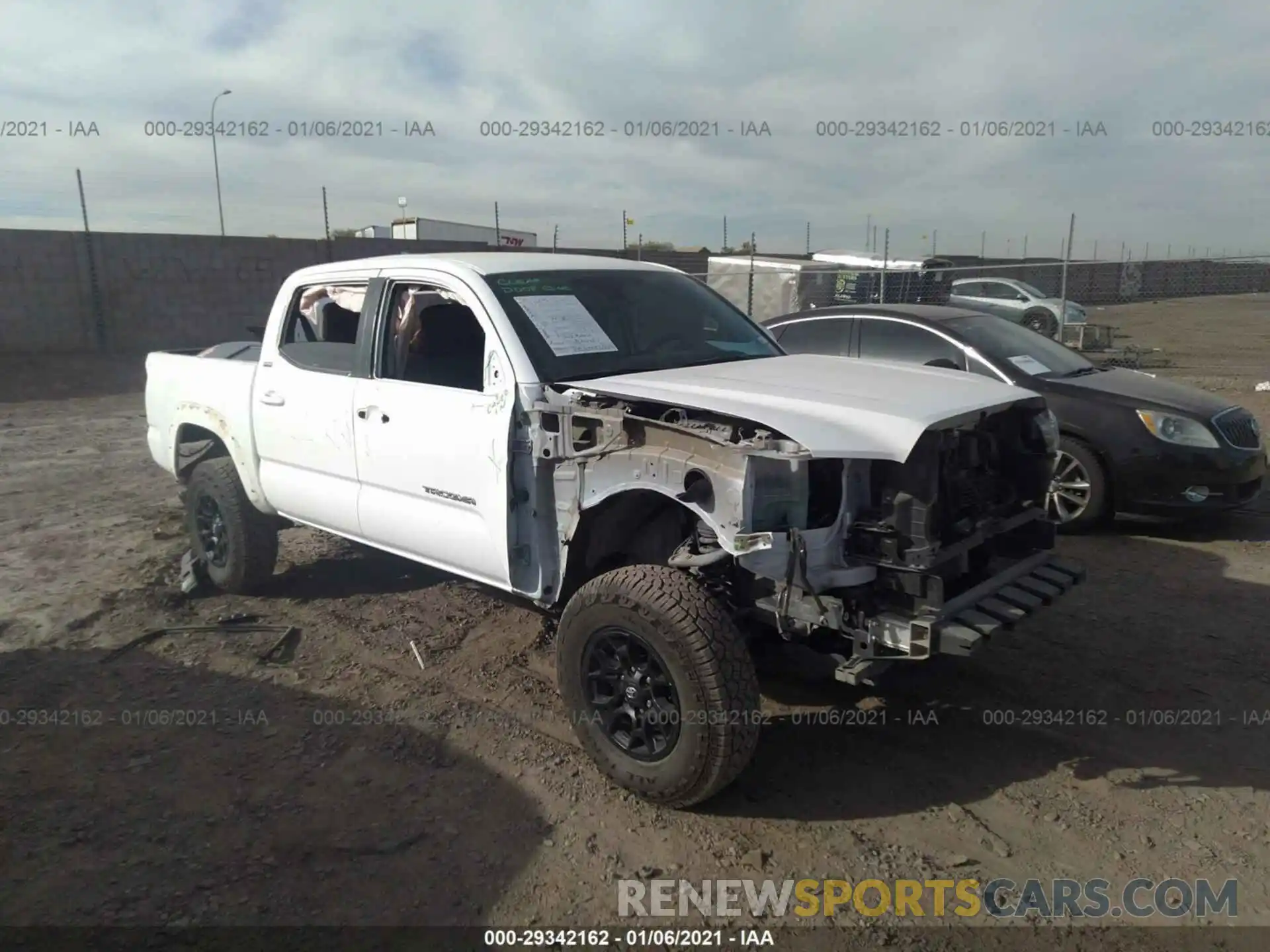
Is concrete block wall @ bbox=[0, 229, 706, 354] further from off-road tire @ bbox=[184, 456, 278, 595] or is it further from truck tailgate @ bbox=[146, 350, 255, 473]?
off-road tire @ bbox=[184, 456, 278, 595]

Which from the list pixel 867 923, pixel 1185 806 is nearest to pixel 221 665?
pixel 867 923

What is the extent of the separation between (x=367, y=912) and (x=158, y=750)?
155 centimetres

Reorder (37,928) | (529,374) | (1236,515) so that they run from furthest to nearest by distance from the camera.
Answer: (1236,515)
(529,374)
(37,928)

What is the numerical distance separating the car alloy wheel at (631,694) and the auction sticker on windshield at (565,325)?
1.29 meters

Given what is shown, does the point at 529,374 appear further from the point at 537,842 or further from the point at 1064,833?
the point at 1064,833

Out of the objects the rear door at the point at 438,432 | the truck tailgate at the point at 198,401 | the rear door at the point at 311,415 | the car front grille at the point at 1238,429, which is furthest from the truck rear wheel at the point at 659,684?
the car front grille at the point at 1238,429

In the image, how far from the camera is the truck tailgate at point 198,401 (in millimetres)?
5352

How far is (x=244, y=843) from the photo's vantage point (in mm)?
3203

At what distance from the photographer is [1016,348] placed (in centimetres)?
701

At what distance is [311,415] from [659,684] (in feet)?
8.38

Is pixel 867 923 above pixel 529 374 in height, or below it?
below

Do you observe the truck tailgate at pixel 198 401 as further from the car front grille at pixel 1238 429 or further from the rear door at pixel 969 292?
the rear door at pixel 969 292

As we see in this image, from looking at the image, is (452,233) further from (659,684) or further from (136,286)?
(659,684)

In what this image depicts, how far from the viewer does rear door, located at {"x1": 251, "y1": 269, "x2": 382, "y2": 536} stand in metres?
4.64
